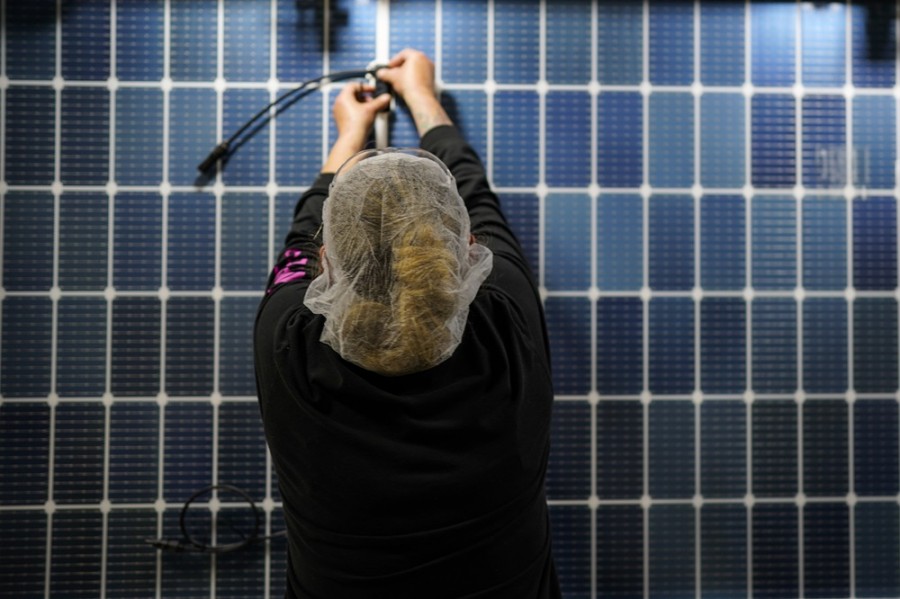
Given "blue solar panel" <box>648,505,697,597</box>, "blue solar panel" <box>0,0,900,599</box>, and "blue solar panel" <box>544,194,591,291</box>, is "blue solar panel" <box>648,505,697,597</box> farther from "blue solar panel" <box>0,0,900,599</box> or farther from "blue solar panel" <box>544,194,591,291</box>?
"blue solar panel" <box>544,194,591,291</box>

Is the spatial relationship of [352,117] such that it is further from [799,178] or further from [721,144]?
[799,178]

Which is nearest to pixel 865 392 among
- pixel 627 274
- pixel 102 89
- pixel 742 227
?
pixel 742 227

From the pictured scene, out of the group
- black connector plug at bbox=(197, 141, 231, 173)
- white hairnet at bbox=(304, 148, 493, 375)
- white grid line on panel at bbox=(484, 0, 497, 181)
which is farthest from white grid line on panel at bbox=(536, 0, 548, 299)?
black connector plug at bbox=(197, 141, 231, 173)

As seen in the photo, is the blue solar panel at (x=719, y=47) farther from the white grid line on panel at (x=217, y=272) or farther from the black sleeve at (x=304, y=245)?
the white grid line on panel at (x=217, y=272)

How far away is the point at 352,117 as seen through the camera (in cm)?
163

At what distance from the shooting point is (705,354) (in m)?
1.72

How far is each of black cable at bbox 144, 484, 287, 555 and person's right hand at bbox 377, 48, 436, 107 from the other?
1105mm

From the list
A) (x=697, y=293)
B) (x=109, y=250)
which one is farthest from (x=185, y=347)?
(x=697, y=293)

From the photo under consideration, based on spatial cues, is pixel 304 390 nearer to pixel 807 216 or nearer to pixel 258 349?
pixel 258 349

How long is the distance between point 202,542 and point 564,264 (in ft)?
3.93

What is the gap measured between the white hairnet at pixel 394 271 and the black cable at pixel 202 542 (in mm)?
798

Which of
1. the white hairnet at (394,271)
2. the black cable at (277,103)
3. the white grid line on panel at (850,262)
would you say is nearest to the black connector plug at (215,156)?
the black cable at (277,103)

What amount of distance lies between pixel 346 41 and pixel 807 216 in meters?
→ 1.33

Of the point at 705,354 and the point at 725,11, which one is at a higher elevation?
the point at 725,11
